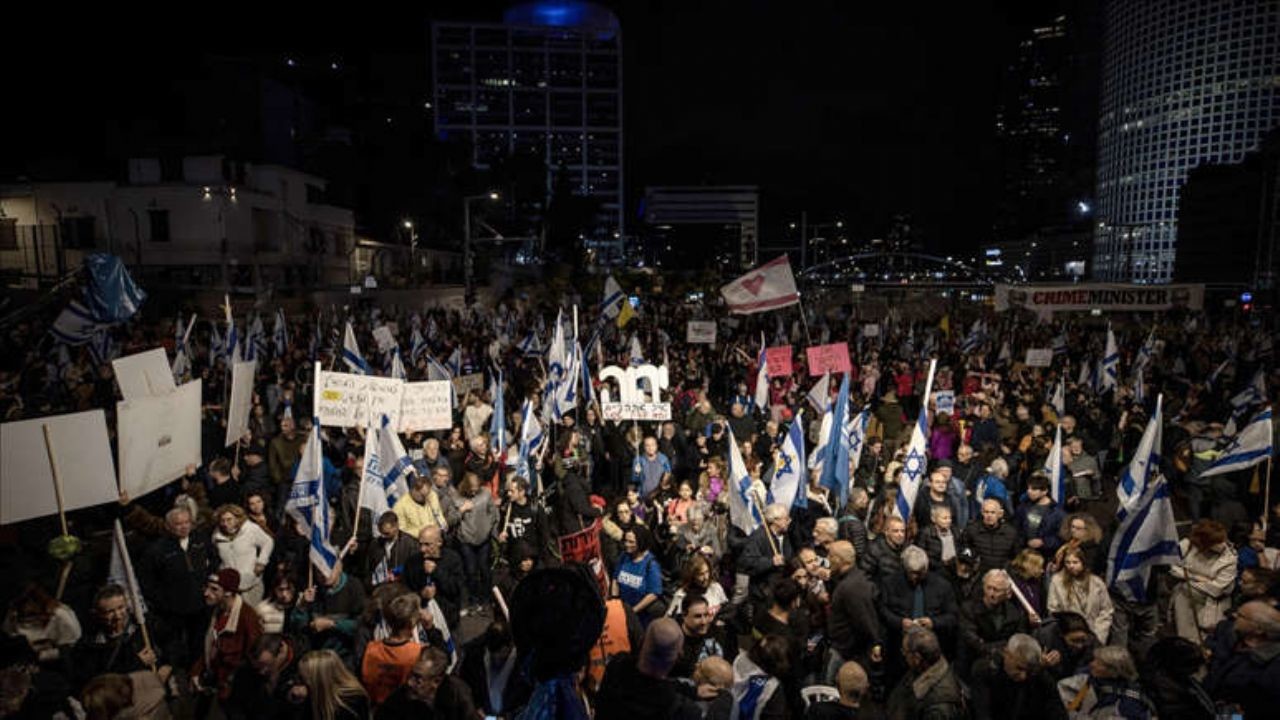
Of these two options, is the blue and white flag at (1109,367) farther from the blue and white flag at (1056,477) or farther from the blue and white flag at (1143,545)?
the blue and white flag at (1143,545)

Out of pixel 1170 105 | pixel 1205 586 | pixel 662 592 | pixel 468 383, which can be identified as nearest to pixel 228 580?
pixel 662 592

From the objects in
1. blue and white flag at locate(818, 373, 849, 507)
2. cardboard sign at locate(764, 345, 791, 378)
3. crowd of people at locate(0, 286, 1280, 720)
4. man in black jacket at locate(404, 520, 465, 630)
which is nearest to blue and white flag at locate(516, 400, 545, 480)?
crowd of people at locate(0, 286, 1280, 720)

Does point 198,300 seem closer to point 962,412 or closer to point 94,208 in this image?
point 94,208

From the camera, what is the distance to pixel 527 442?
8.80 m

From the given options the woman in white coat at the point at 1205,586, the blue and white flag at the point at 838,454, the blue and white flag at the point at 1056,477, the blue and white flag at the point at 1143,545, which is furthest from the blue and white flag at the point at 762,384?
the woman in white coat at the point at 1205,586

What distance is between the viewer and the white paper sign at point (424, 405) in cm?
869

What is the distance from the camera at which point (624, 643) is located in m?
4.93

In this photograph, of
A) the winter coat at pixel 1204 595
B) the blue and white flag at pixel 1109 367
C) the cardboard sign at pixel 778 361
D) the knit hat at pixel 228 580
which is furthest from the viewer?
the blue and white flag at pixel 1109 367

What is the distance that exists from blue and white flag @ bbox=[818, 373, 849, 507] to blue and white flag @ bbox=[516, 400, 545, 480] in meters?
3.31

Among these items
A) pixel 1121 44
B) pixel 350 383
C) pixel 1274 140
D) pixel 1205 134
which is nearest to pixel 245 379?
pixel 350 383

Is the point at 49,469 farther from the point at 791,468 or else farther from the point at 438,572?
the point at 791,468

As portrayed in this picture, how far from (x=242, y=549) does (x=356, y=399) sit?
2.15m

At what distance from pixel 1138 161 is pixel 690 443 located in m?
151

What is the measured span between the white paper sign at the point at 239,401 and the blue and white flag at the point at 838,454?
260 inches
